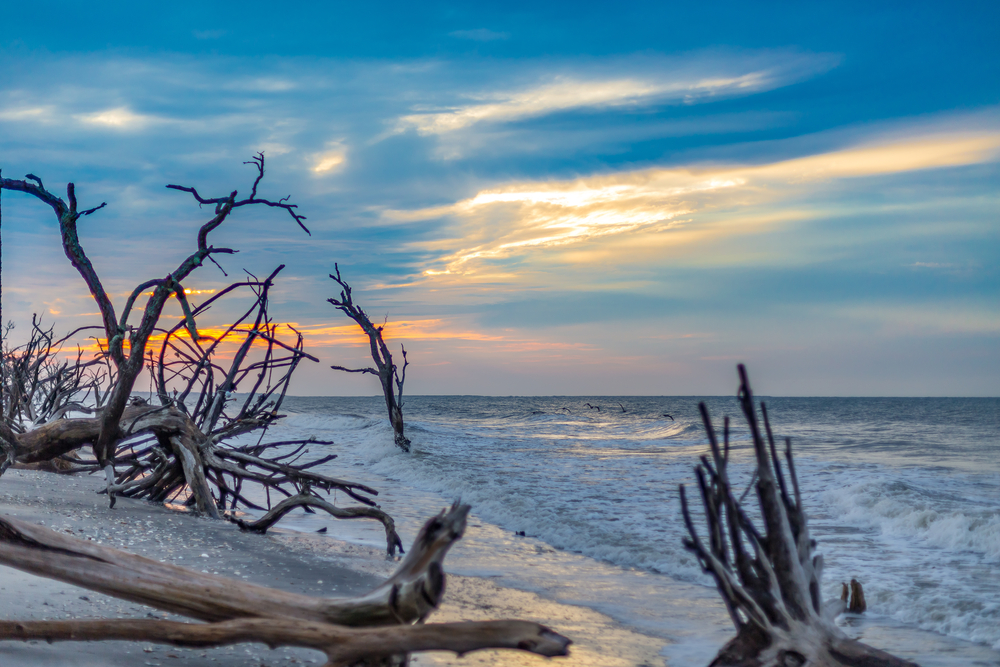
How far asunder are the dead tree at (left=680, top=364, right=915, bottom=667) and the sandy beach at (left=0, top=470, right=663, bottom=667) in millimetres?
1695

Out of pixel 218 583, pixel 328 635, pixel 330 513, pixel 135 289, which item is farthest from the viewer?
pixel 330 513

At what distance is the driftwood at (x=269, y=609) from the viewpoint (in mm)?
2018

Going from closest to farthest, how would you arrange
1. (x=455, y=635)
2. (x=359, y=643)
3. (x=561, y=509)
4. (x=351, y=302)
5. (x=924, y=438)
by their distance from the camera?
(x=455, y=635), (x=359, y=643), (x=561, y=509), (x=351, y=302), (x=924, y=438)

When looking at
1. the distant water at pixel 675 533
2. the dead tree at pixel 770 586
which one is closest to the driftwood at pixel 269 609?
the dead tree at pixel 770 586

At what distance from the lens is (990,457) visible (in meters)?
17.7

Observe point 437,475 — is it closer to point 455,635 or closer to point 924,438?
point 455,635

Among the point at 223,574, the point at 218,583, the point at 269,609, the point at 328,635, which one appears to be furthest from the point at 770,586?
the point at 223,574

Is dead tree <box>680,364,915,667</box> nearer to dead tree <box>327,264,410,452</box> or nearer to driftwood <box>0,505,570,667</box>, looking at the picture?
driftwood <box>0,505,570,667</box>

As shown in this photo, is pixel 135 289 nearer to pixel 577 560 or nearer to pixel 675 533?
pixel 577 560

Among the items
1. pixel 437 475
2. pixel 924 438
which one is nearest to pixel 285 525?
pixel 437 475

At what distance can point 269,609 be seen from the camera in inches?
95.9

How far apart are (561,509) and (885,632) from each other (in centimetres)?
506

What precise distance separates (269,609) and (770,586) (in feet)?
5.95

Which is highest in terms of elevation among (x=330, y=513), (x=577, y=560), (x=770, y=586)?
(x=770, y=586)
